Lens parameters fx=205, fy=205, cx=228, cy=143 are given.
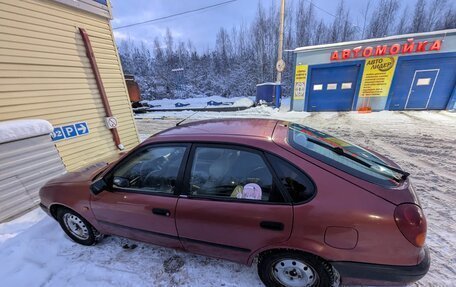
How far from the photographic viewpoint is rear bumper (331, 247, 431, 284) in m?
1.60

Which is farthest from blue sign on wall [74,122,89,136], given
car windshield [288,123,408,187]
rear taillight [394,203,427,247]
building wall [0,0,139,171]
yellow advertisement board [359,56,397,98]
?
yellow advertisement board [359,56,397,98]

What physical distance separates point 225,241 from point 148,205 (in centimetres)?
89

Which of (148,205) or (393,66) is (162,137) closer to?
(148,205)

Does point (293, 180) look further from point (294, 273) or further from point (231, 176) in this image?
point (294, 273)

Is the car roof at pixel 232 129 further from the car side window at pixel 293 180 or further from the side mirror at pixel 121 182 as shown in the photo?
the side mirror at pixel 121 182

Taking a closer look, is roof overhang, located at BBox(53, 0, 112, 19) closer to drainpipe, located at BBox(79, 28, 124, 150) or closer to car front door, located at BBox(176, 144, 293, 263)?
drainpipe, located at BBox(79, 28, 124, 150)

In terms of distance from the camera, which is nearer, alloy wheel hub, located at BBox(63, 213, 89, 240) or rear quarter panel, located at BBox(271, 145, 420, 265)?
rear quarter panel, located at BBox(271, 145, 420, 265)

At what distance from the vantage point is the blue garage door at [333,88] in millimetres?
11774

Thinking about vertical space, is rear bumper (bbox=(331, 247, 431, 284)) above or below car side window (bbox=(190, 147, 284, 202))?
below

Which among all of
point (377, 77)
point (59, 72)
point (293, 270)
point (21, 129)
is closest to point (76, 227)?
point (21, 129)

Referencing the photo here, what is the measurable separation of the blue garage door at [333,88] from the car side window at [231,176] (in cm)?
1216

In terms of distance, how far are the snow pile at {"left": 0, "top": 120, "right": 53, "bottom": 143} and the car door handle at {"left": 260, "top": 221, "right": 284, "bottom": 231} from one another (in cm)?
443

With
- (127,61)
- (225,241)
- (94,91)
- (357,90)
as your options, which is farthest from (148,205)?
(127,61)

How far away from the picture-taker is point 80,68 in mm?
5352
